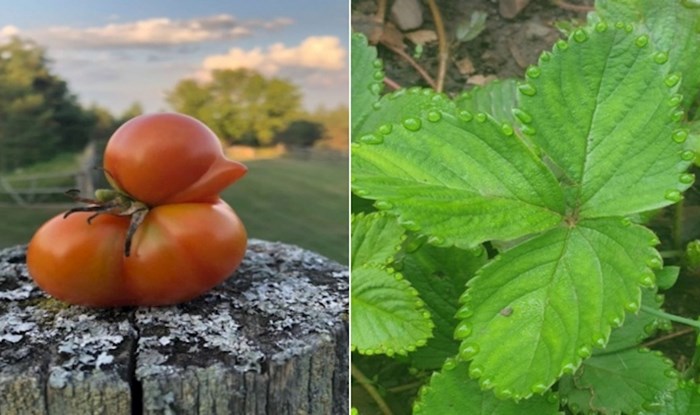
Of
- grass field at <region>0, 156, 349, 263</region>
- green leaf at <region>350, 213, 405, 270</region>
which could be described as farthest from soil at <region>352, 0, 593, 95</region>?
grass field at <region>0, 156, 349, 263</region>

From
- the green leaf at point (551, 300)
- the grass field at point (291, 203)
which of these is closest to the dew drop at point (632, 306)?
the green leaf at point (551, 300)

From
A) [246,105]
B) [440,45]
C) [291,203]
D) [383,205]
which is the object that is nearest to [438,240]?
[383,205]

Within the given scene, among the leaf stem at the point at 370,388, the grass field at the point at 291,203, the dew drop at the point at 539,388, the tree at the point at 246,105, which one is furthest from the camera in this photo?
the grass field at the point at 291,203

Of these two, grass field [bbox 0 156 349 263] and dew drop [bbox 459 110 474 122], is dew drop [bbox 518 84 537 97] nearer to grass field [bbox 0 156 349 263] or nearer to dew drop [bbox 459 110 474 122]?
dew drop [bbox 459 110 474 122]

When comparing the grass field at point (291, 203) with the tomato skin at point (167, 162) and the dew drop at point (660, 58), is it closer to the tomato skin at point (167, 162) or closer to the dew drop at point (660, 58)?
the tomato skin at point (167, 162)

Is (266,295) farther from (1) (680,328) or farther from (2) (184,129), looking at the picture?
(1) (680,328)
